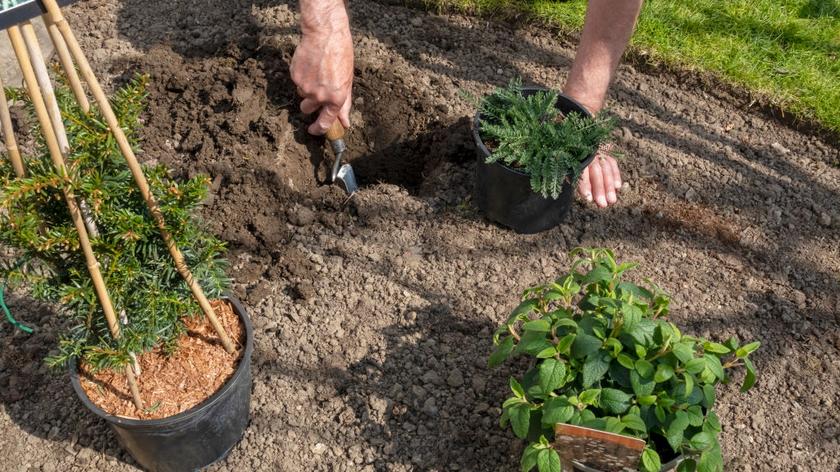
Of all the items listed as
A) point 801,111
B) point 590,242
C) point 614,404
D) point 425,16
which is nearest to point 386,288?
point 590,242

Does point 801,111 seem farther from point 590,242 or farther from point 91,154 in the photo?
point 91,154

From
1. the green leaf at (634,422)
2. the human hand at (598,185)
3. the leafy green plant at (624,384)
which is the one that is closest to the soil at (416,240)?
the human hand at (598,185)

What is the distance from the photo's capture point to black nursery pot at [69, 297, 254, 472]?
2.10 m

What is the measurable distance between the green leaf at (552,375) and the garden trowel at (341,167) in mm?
1379

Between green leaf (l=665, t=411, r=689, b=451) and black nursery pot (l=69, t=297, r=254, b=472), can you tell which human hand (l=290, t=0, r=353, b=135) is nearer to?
black nursery pot (l=69, t=297, r=254, b=472)

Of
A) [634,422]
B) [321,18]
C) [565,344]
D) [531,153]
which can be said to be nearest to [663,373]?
[634,422]

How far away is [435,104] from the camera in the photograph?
343 cm

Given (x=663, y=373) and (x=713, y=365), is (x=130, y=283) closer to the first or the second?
(x=663, y=373)

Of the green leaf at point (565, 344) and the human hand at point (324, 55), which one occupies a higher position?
the human hand at point (324, 55)

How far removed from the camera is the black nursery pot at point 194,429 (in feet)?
6.90

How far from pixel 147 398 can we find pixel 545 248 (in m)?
1.59

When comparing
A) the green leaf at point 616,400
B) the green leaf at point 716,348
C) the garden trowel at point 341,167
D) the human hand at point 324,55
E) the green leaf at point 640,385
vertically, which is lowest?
the garden trowel at point 341,167

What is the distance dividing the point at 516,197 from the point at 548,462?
3.94 feet

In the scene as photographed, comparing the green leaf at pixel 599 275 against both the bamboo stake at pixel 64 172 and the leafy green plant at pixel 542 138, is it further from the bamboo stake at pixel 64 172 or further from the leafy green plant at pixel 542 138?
the bamboo stake at pixel 64 172
